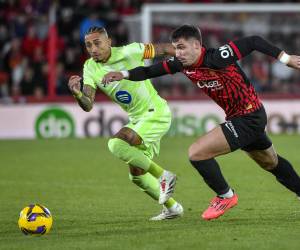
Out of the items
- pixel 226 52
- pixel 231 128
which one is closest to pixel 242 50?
pixel 226 52

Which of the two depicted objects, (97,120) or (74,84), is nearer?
(74,84)

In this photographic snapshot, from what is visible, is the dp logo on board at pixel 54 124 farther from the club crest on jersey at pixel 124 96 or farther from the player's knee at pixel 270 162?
the player's knee at pixel 270 162

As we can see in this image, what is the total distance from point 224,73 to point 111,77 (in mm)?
1099

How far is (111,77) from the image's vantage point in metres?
8.03

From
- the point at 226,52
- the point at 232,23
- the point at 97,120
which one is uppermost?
the point at 226,52

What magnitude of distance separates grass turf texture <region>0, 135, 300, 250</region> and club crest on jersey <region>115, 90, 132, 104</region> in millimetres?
1246

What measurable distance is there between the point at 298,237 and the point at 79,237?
6.42 feet

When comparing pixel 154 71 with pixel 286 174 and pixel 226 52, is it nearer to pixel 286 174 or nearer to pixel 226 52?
pixel 226 52

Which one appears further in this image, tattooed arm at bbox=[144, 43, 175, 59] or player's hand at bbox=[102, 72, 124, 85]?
tattooed arm at bbox=[144, 43, 175, 59]

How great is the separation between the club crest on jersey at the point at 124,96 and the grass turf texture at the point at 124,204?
1246 mm

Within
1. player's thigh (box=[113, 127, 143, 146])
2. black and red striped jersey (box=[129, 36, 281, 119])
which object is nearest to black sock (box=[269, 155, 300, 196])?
black and red striped jersey (box=[129, 36, 281, 119])

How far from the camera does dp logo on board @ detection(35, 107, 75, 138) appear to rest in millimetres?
19844

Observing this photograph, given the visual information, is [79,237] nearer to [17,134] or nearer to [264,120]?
[264,120]

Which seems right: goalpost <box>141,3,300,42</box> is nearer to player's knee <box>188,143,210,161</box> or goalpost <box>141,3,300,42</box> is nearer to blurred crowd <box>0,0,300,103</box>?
blurred crowd <box>0,0,300,103</box>
